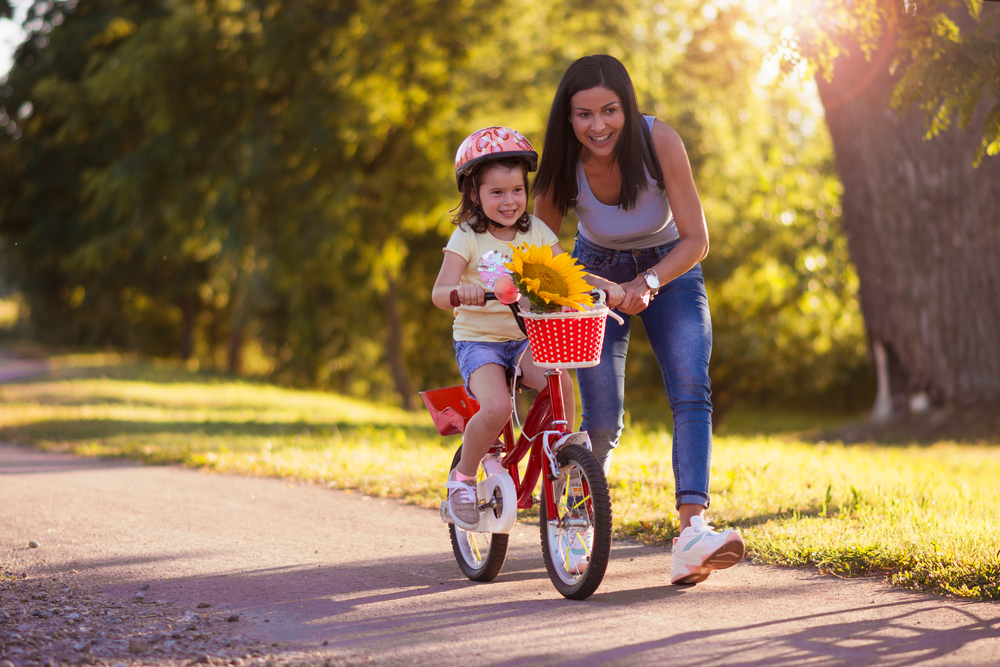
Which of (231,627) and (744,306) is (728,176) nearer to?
(744,306)

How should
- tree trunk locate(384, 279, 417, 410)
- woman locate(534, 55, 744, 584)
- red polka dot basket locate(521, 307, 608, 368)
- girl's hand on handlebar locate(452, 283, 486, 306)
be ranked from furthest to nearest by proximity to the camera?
tree trunk locate(384, 279, 417, 410)
woman locate(534, 55, 744, 584)
girl's hand on handlebar locate(452, 283, 486, 306)
red polka dot basket locate(521, 307, 608, 368)

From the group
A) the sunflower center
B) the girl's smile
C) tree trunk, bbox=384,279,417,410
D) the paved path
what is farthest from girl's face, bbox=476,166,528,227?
tree trunk, bbox=384,279,417,410

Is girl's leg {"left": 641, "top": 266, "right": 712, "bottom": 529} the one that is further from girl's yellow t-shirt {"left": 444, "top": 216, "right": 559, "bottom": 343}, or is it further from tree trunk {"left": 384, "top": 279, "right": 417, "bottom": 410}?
tree trunk {"left": 384, "top": 279, "right": 417, "bottom": 410}

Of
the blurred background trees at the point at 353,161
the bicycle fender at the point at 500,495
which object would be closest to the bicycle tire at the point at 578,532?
the bicycle fender at the point at 500,495

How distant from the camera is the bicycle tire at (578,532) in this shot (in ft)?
12.7

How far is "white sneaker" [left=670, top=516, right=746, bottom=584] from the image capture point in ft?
13.2

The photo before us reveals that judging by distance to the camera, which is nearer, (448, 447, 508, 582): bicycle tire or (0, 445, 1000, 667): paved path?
(0, 445, 1000, 667): paved path

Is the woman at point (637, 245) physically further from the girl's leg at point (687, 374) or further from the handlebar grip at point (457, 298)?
the handlebar grip at point (457, 298)

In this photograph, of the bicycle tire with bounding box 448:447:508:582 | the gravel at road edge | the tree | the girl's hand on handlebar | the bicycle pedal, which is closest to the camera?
the gravel at road edge

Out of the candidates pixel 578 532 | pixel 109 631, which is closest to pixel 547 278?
pixel 578 532

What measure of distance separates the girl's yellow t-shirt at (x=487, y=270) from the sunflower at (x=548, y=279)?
0.38 meters

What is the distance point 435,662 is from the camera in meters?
3.38

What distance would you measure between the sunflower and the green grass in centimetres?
178

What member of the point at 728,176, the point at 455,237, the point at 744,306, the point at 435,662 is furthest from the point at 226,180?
the point at 435,662
